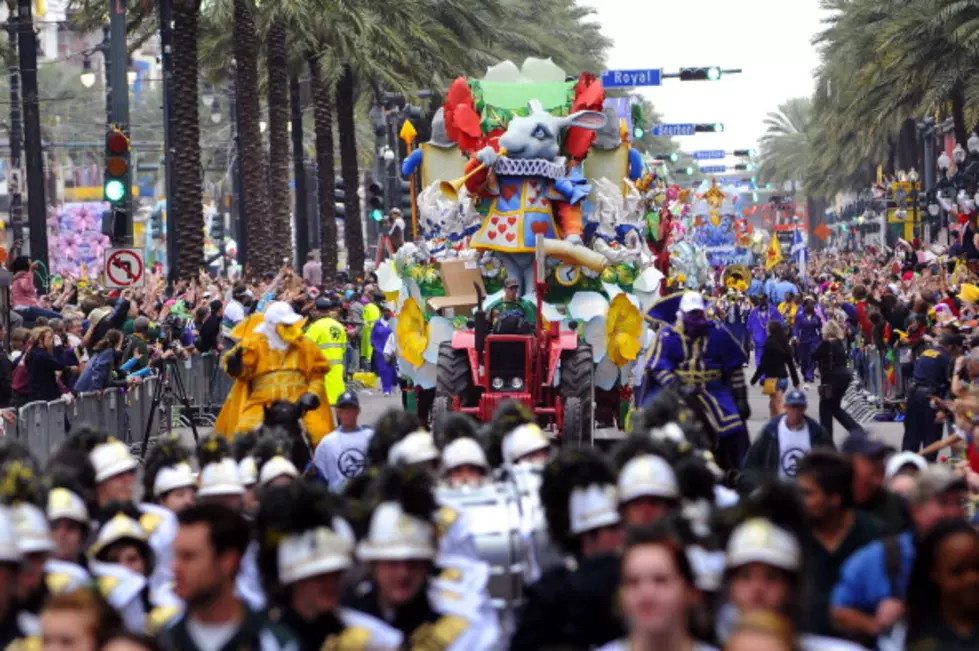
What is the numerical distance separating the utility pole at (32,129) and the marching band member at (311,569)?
23245mm

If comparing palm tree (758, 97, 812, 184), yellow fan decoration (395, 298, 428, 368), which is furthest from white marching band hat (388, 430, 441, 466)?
palm tree (758, 97, 812, 184)

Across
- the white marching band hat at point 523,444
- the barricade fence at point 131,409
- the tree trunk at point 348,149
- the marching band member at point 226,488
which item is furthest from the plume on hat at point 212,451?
the tree trunk at point 348,149

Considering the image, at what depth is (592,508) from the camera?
850 centimetres

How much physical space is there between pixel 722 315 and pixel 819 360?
11.6 m

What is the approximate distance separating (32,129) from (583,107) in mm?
12428

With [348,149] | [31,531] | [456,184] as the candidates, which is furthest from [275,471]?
[348,149]

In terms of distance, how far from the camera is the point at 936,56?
137ft

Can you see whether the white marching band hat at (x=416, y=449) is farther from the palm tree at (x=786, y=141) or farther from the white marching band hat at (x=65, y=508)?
the palm tree at (x=786, y=141)

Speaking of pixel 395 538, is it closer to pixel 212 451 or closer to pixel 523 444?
pixel 523 444

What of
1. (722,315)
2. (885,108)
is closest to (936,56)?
(885,108)

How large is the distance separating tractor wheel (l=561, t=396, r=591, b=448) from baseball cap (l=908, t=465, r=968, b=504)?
11.4 metres

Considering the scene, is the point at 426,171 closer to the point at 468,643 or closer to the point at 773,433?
the point at 773,433

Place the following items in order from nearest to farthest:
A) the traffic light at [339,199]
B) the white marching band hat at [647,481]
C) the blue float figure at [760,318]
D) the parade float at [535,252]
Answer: the white marching band hat at [647,481] → the parade float at [535,252] → the blue float figure at [760,318] → the traffic light at [339,199]

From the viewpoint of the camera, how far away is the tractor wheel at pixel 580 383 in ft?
68.4
